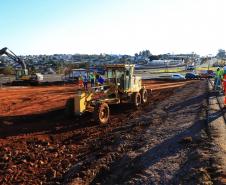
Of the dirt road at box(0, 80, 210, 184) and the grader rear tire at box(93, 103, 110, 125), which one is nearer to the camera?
the dirt road at box(0, 80, 210, 184)

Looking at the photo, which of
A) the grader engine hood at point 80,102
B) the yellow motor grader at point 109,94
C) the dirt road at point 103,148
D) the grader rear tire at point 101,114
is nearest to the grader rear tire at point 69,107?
the yellow motor grader at point 109,94

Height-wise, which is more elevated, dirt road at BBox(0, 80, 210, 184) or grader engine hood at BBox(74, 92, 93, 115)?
grader engine hood at BBox(74, 92, 93, 115)

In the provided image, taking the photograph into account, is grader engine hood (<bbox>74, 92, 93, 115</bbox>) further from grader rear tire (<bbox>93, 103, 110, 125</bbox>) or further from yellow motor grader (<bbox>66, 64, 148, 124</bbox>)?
grader rear tire (<bbox>93, 103, 110, 125</bbox>)

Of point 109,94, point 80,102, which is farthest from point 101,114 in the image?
point 109,94

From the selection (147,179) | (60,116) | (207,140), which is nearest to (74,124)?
(60,116)

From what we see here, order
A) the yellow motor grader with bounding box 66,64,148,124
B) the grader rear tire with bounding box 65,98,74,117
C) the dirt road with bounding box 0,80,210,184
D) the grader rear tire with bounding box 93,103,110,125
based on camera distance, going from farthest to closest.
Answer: the grader rear tire with bounding box 65,98,74,117 < the yellow motor grader with bounding box 66,64,148,124 < the grader rear tire with bounding box 93,103,110,125 < the dirt road with bounding box 0,80,210,184

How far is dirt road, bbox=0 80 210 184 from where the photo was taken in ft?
32.4

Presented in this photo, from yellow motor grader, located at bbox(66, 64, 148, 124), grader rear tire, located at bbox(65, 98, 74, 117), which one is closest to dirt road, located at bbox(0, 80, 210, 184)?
grader rear tire, located at bbox(65, 98, 74, 117)

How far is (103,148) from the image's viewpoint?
41.4 ft

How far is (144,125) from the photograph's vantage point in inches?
611

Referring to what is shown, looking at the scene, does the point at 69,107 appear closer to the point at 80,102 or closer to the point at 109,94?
the point at 80,102

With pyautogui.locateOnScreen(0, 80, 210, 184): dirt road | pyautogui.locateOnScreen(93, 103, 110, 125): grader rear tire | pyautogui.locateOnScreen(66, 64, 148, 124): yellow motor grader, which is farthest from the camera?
pyautogui.locateOnScreen(66, 64, 148, 124): yellow motor grader

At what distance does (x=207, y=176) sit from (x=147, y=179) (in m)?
1.37

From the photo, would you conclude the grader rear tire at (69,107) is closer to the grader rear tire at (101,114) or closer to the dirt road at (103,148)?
the dirt road at (103,148)
